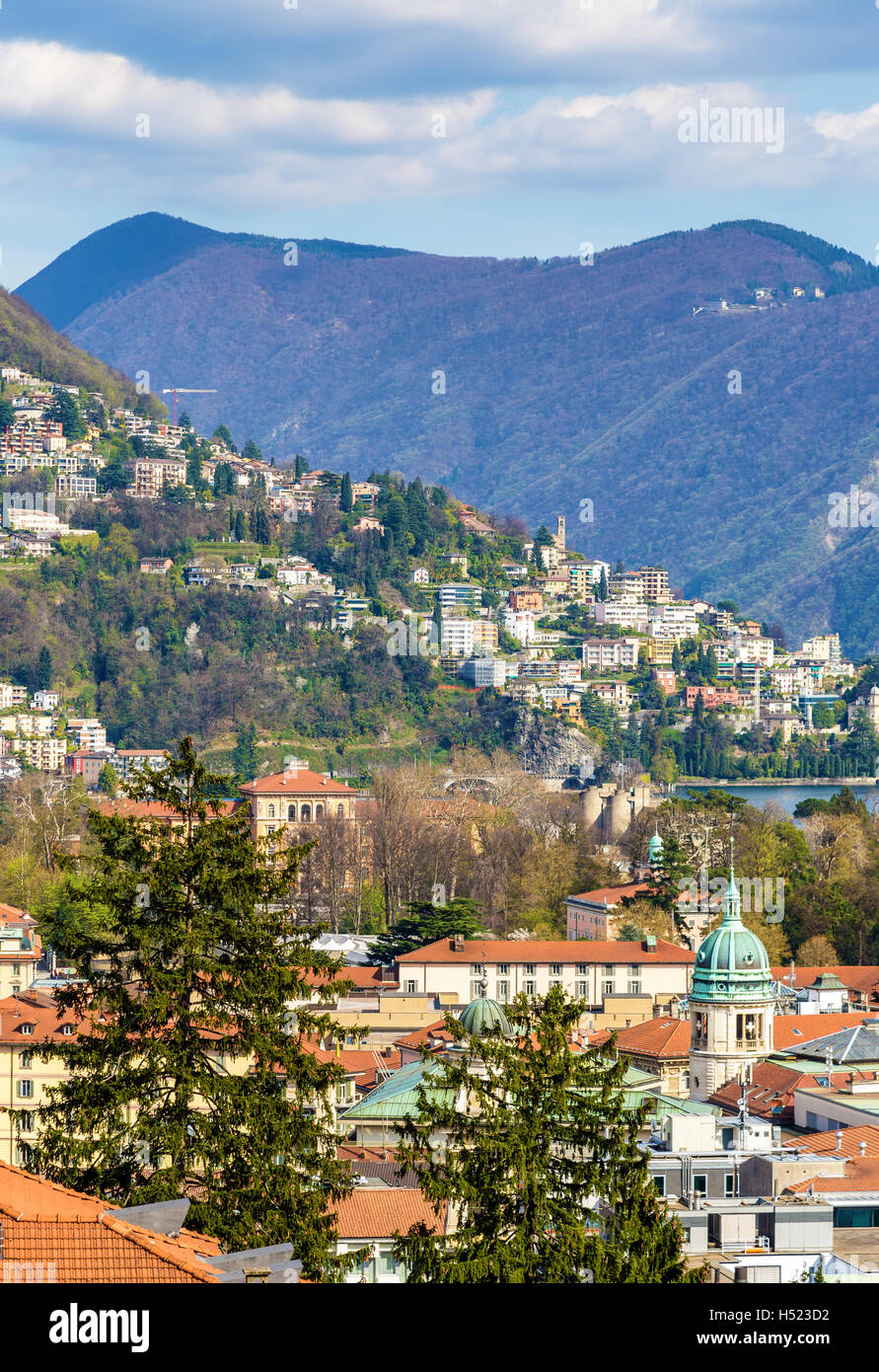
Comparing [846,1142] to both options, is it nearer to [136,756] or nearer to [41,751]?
[41,751]

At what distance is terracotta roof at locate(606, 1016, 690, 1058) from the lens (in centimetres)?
5300

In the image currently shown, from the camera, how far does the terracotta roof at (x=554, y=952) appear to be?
68562mm

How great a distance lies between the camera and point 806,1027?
53.7 m

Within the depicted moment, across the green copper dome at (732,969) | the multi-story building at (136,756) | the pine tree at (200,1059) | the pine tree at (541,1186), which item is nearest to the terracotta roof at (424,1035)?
the green copper dome at (732,969)

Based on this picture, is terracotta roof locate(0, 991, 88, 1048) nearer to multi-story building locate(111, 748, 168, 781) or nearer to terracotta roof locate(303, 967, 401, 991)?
terracotta roof locate(303, 967, 401, 991)

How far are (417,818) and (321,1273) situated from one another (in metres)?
80.6

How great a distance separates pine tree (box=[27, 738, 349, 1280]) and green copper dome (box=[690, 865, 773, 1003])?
29.1m

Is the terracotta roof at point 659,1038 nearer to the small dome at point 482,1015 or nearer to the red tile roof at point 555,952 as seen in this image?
the small dome at point 482,1015

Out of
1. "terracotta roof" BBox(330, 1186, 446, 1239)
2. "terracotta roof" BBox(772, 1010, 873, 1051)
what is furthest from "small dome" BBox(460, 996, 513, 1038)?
"terracotta roof" BBox(330, 1186, 446, 1239)

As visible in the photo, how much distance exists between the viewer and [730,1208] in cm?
2755

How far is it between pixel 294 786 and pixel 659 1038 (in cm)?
7133

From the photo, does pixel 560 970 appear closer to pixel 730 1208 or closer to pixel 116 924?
pixel 730 1208

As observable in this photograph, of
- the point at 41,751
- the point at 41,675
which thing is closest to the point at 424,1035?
the point at 41,751
